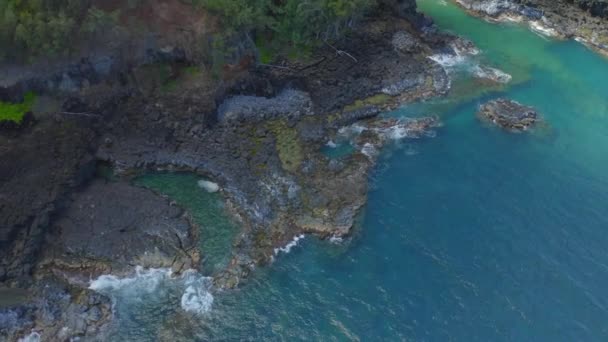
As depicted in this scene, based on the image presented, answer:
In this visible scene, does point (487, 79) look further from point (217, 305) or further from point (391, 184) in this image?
point (217, 305)

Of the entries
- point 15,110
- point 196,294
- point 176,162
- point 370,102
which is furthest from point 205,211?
point 370,102

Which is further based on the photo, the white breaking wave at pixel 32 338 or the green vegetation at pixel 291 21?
the green vegetation at pixel 291 21

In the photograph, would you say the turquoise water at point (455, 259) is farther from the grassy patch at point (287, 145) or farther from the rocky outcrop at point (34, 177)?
the rocky outcrop at point (34, 177)

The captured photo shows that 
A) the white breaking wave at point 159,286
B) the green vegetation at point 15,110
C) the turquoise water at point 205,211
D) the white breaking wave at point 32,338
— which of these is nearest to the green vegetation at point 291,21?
the turquoise water at point 205,211

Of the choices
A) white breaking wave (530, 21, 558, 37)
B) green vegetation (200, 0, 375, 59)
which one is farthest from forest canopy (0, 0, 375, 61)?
white breaking wave (530, 21, 558, 37)

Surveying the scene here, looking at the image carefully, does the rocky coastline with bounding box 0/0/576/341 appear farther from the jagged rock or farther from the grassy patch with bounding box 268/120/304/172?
the jagged rock

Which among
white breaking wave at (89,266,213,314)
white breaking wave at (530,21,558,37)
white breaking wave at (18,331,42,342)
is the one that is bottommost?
white breaking wave at (18,331,42,342)
